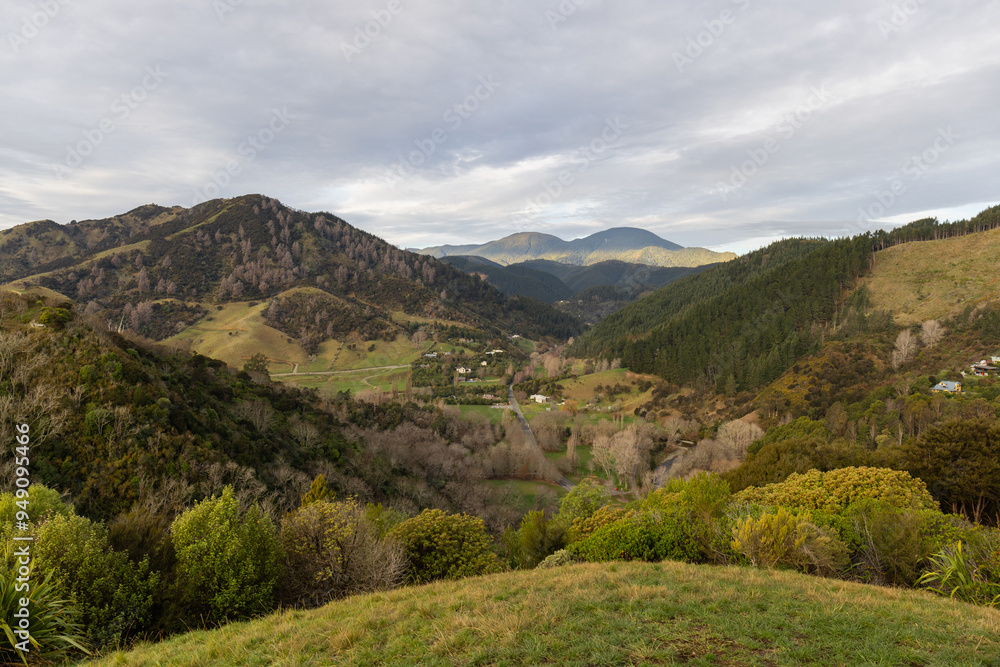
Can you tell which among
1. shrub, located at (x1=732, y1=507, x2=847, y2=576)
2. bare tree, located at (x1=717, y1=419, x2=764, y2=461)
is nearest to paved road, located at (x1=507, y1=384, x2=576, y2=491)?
bare tree, located at (x1=717, y1=419, x2=764, y2=461)

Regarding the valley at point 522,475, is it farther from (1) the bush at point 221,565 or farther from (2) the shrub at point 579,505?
(2) the shrub at point 579,505

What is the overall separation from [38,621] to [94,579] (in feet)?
7.26

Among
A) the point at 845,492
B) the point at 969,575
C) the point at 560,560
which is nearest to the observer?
the point at 969,575

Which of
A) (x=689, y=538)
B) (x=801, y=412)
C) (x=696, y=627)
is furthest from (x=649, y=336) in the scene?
(x=696, y=627)

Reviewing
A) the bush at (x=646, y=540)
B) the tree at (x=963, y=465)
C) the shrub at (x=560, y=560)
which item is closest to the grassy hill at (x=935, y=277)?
the tree at (x=963, y=465)

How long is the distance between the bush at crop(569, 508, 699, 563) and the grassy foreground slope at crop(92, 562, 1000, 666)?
865 centimetres

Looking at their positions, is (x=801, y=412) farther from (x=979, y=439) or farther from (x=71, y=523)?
(x=71, y=523)

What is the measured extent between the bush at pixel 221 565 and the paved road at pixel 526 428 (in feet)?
199

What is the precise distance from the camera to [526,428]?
110625 mm

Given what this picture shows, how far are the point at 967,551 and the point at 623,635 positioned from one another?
18.2 m

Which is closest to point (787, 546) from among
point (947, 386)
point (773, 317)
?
point (947, 386)

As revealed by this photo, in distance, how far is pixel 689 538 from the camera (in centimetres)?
2375

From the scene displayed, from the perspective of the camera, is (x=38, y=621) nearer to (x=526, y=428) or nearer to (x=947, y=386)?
(x=526, y=428)

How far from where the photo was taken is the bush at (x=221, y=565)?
14.8 m
